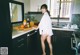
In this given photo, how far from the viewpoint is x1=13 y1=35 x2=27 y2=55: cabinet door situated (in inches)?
89.7

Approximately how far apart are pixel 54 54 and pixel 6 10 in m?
2.30

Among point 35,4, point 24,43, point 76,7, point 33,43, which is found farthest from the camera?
point 35,4

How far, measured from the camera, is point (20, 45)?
248 centimetres

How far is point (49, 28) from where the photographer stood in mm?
3195

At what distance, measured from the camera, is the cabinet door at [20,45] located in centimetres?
228

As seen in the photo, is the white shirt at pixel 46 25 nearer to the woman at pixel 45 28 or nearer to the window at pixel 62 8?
the woman at pixel 45 28

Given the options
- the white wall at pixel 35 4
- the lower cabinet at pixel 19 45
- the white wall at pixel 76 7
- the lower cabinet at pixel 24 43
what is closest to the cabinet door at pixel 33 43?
the lower cabinet at pixel 24 43

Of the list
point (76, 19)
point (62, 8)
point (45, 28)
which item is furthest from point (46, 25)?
point (62, 8)

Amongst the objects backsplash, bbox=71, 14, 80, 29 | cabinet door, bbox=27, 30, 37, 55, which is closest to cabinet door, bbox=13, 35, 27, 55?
cabinet door, bbox=27, 30, 37, 55

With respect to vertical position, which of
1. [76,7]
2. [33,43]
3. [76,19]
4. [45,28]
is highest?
[76,7]

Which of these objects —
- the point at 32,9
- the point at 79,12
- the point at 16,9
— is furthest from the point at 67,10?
the point at 16,9

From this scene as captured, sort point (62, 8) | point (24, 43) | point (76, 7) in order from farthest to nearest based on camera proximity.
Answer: point (62, 8) < point (76, 7) < point (24, 43)

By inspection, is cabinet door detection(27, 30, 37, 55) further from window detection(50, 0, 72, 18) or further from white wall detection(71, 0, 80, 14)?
white wall detection(71, 0, 80, 14)

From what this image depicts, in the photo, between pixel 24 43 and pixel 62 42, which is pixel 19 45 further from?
pixel 62 42
